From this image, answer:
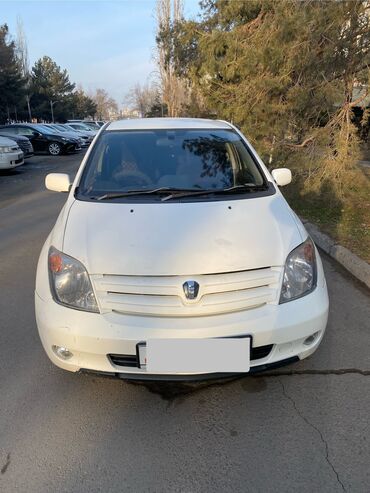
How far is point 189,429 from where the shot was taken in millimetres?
2457

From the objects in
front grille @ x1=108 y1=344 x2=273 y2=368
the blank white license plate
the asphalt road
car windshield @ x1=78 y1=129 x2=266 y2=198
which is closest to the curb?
the asphalt road

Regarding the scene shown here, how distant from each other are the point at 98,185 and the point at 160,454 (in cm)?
202

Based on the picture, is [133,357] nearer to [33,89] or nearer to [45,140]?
[45,140]

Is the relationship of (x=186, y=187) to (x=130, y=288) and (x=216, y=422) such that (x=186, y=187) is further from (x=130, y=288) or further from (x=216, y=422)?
(x=216, y=422)

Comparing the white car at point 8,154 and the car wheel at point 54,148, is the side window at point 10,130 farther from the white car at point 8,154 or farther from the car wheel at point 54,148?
the white car at point 8,154

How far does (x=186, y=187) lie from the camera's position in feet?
11.0

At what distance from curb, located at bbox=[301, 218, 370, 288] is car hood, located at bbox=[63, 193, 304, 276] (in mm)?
1932

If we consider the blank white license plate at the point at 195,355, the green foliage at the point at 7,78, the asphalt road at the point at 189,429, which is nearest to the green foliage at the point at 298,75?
the asphalt road at the point at 189,429

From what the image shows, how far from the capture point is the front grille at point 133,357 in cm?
238

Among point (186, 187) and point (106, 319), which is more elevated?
point (186, 187)

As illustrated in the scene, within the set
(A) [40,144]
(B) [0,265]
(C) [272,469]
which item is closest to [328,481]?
(C) [272,469]

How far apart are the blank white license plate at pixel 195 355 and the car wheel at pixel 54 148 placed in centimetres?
1970

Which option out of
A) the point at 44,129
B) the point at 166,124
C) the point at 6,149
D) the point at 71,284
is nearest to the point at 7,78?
the point at 44,129

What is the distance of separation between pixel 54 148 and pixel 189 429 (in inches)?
783
